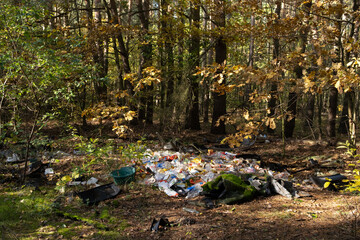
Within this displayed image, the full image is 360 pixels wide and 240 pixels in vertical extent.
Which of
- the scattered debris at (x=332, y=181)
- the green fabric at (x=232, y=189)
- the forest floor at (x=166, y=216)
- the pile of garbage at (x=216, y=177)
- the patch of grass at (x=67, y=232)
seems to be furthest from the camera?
the scattered debris at (x=332, y=181)

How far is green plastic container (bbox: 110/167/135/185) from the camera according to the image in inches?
201

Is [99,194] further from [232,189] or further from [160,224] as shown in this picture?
[232,189]

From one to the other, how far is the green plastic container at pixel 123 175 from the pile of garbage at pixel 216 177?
1.19 ft

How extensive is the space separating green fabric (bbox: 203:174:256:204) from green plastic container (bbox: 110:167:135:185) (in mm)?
1572

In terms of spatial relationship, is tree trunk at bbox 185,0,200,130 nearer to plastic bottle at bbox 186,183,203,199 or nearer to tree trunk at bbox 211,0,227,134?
tree trunk at bbox 211,0,227,134

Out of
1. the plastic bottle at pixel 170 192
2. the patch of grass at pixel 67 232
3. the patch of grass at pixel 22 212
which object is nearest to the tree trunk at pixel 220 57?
the plastic bottle at pixel 170 192

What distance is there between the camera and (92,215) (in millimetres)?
4043

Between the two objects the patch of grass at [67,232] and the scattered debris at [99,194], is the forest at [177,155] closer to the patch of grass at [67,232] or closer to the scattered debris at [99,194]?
the patch of grass at [67,232]

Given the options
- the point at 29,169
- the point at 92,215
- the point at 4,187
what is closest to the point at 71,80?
the point at 29,169

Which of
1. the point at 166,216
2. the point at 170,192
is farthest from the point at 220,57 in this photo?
the point at 166,216

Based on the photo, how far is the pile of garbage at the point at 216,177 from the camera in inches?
180

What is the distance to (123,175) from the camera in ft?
17.8

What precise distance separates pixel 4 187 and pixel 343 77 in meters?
6.14

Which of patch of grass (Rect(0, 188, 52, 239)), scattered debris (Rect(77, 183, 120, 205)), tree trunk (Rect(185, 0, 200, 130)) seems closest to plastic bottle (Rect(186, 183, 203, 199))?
scattered debris (Rect(77, 183, 120, 205))
